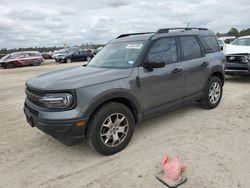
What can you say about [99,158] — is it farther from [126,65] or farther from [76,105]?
[126,65]

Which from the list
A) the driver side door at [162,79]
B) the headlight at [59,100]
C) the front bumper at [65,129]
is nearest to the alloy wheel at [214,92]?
the driver side door at [162,79]

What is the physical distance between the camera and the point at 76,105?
3438mm

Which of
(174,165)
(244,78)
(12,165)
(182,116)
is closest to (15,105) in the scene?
(12,165)

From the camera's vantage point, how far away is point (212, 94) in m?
5.85

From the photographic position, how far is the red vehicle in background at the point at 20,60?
82.9 feet

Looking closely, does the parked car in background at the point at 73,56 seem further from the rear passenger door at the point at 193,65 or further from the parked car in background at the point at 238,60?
the rear passenger door at the point at 193,65

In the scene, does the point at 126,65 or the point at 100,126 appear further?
the point at 126,65

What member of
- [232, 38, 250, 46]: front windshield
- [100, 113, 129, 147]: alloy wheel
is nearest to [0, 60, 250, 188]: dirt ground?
[100, 113, 129, 147]: alloy wheel

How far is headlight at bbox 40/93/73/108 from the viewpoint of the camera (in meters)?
3.41

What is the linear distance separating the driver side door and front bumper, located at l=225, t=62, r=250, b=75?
4.81m

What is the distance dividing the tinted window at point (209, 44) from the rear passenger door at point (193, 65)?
235mm

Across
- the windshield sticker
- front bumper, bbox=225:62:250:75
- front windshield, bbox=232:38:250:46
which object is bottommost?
front bumper, bbox=225:62:250:75

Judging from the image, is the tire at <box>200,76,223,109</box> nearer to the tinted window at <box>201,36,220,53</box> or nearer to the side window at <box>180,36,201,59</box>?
the tinted window at <box>201,36,220,53</box>

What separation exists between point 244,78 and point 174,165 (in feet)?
27.3
